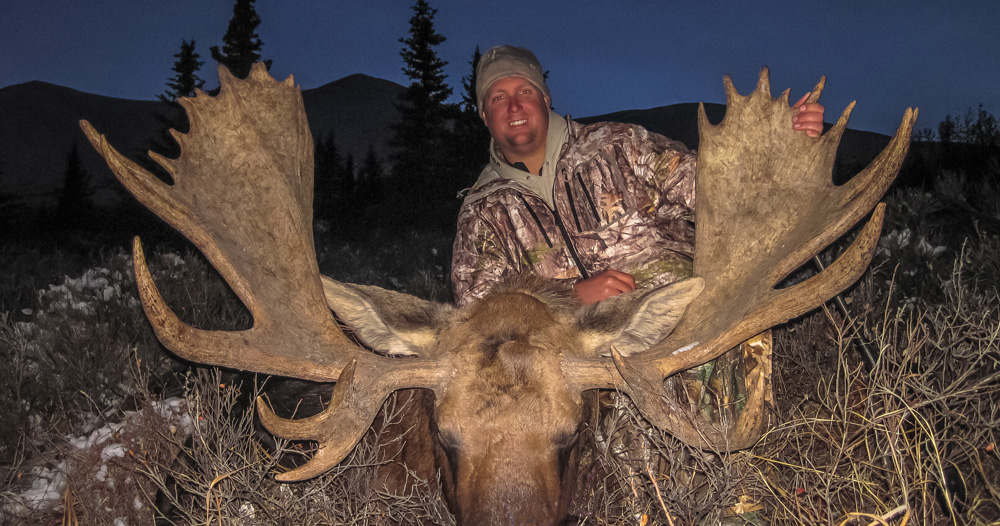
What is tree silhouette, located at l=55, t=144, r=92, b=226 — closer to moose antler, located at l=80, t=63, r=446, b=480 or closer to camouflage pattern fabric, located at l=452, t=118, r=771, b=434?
camouflage pattern fabric, located at l=452, t=118, r=771, b=434

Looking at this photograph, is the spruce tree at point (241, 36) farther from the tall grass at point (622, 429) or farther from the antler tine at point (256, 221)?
the antler tine at point (256, 221)

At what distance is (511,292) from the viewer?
3533 millimetres

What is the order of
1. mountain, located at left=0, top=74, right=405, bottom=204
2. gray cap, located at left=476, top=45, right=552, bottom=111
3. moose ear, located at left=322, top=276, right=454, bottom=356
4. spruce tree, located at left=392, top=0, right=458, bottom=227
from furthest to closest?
mountain, located at left=0, top=74, right=405, bottom=204
spruce tree, located at left=392, top=0, right=458, bottom=227
gray cap, located at left=476, top=45, right=552, bottom=111
moose ear, located at left=322, top=276, right=454, bottom=356

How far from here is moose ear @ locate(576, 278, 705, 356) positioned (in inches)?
117

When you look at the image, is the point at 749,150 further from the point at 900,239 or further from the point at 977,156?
the point at 977,156

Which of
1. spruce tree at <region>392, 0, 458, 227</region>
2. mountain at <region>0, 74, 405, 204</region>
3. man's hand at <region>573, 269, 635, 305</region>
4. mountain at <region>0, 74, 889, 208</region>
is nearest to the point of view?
man's hand at <region>573, 269, 635, 305</region>

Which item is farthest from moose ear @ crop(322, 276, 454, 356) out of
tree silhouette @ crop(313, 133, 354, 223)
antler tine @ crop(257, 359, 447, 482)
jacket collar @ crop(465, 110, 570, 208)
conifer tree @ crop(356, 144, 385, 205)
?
conifer tree @ crop(356, 144, 385, 205)

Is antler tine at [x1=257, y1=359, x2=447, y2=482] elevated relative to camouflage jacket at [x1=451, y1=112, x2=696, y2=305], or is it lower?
lower

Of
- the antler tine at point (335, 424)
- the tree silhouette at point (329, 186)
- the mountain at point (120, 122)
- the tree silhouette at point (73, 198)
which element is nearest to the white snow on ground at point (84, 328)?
the antler tine at point (335, 424)

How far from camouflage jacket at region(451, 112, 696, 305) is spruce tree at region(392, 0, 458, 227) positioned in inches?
1313

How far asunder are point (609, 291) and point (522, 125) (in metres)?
1.87

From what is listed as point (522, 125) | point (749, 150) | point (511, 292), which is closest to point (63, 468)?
point (511, 292)

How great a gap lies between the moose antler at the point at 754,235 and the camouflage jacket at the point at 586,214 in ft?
4.18

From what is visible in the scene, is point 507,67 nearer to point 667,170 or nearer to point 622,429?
point 667,170
